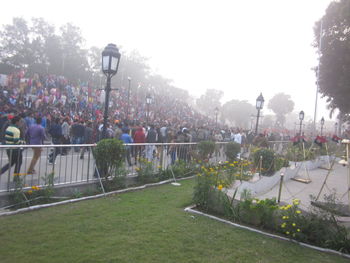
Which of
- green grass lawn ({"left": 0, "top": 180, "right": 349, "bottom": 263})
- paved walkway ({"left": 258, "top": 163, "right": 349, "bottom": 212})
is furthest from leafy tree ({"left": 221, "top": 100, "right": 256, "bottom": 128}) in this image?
green grass lawn ({"left": 0, "top": 180, "right": 349, "bottom": 263})

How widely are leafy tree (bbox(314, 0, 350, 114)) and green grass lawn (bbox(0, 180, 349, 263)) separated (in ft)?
75.9

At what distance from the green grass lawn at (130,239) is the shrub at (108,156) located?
1.30 m

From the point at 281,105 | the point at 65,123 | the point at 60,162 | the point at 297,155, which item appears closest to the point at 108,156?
the point at 60,162

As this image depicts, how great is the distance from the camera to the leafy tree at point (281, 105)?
7881 centimetres

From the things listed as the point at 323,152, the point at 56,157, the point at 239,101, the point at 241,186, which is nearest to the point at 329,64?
the point at 323,152

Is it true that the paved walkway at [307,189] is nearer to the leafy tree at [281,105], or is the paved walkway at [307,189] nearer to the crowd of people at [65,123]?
the crowd of people at [65,123]

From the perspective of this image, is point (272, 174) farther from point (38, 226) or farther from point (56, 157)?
point (38, 226)

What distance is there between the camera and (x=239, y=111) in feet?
254

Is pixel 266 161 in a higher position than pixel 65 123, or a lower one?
lower

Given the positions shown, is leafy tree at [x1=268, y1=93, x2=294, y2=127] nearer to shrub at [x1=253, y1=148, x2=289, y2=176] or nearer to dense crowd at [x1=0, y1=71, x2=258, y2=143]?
dense crowd at [x1=0, y1=71, x2=258, y2=143]

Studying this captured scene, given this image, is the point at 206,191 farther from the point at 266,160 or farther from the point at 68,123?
the point at 68,123

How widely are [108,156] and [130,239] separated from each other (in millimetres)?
2827

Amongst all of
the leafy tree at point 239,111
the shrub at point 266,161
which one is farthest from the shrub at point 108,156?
the leafy tree at point 239,111

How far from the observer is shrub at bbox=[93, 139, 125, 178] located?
21.3ft
